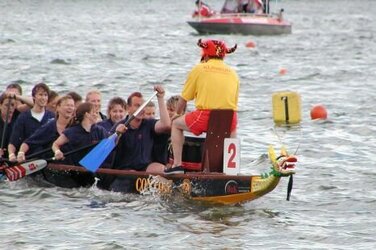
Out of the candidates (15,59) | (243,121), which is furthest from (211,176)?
(15,59)

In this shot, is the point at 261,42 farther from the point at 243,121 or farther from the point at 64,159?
the point at 64,159

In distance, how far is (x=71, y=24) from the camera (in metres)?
64.0

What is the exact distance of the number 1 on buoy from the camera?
39.9 ft

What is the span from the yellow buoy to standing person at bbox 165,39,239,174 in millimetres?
8590

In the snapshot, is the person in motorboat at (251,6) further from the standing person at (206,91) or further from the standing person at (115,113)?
the standing person at (206,91)

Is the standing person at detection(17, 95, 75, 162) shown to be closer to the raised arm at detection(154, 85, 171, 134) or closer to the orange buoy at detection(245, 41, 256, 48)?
the raised arm at detection(154, 85, 171, 134)

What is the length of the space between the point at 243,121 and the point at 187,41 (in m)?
26.3

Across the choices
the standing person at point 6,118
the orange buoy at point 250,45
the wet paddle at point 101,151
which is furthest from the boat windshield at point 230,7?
the wet paddle at point 101,151

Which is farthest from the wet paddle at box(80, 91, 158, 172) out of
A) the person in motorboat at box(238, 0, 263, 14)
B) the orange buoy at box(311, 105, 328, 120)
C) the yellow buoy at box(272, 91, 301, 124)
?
the person in motorboat at box(238, 0, 263, 14)

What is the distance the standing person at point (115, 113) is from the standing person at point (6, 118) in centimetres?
135

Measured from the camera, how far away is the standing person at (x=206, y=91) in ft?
40.4

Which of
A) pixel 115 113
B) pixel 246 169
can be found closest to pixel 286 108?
pixel 246 169

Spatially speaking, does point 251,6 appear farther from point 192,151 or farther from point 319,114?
point 192,151

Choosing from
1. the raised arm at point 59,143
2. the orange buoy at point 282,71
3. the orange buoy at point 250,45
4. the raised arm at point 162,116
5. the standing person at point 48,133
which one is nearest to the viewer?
the raised arm at point 162,116
